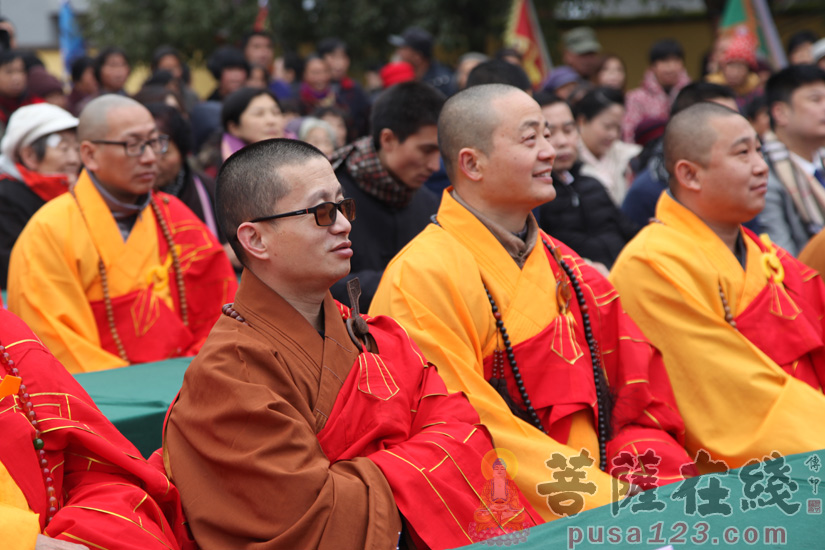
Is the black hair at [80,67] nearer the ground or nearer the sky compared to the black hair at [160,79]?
nearer the sky

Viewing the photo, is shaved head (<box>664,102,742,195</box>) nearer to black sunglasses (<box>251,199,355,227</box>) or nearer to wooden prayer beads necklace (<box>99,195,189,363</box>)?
black sunglasses (<box>251,199,355,227</box>)

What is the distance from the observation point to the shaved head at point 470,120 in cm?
308

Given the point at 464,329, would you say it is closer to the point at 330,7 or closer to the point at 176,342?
the point at 176,342

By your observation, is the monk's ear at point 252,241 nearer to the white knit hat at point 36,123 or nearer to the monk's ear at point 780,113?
the white knit hat at point 36,123

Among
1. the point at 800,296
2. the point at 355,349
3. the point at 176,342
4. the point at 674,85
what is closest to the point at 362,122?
the point at 674,85

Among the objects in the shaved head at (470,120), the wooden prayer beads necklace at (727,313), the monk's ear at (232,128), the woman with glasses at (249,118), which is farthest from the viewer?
the monk's ear at (232,128)

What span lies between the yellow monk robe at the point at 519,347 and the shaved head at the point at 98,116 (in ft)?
6.07

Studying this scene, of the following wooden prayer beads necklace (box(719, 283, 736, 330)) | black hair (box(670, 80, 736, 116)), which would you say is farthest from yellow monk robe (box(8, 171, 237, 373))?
black hair (box(670, 80, 736, 116))

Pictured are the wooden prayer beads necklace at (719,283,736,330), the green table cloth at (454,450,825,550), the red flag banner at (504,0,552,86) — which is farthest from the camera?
the red flag banner at (504,0,552,86)

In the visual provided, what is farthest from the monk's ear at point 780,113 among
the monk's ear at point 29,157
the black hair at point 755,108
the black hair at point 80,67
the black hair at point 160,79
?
the black hair at point 80,67

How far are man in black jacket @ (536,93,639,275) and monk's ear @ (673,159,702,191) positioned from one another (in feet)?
3.95

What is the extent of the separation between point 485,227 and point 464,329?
0.39 meters

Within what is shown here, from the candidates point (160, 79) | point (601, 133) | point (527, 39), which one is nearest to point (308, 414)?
point (601, 133)

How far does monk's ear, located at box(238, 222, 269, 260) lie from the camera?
Answer: 239 cm
